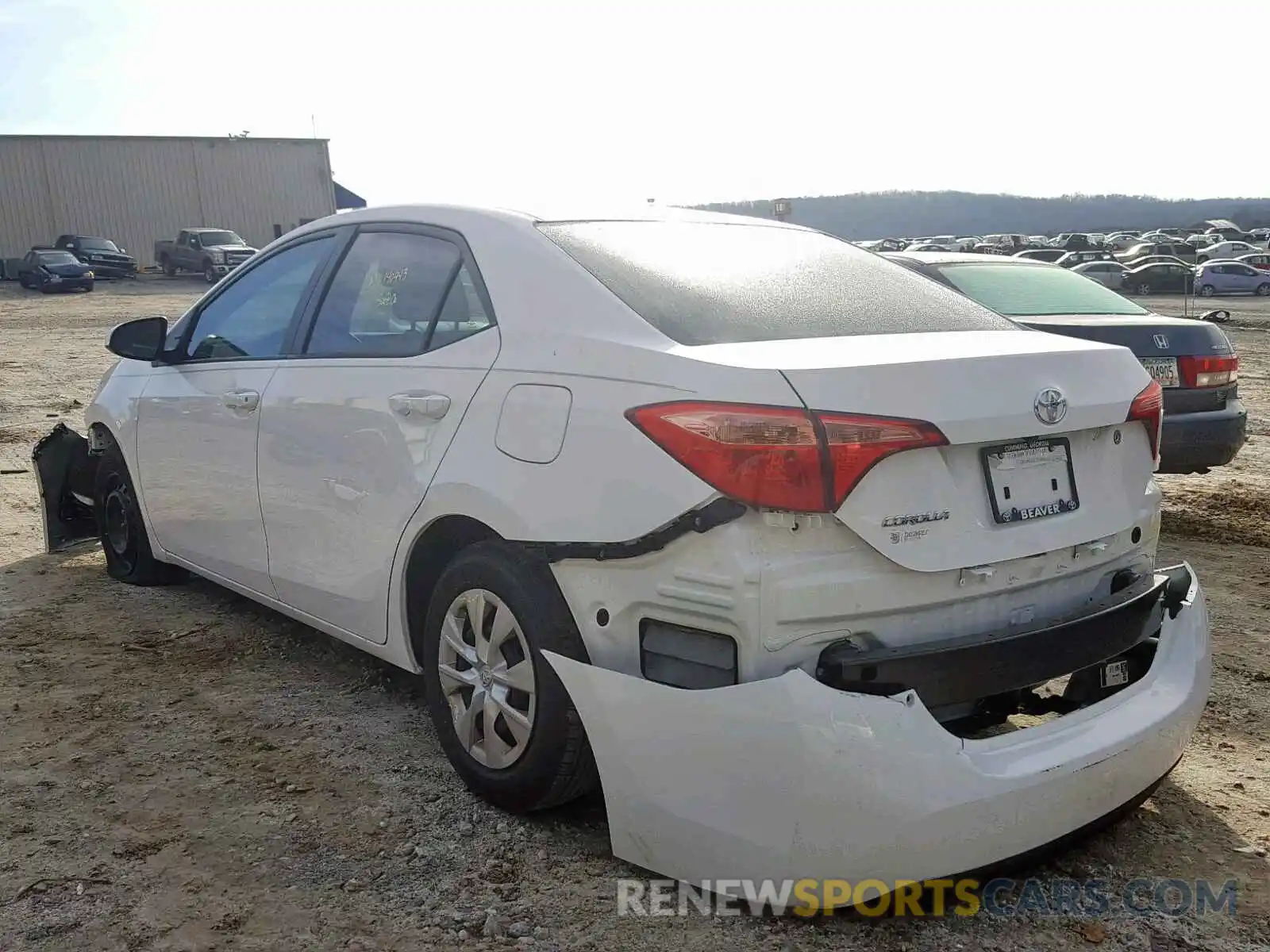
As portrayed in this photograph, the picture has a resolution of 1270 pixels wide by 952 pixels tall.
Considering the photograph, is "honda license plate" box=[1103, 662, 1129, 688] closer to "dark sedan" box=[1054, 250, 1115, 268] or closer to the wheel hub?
the wheel hub

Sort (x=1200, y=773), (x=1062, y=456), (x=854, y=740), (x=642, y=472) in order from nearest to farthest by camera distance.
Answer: (x=854, y=740) < (x=642, y=472) < (x=1062, y=456) < (x=1200, y=773)

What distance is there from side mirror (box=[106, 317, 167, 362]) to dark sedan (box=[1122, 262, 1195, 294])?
36409 millimetres

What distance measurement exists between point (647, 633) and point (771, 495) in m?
0.46

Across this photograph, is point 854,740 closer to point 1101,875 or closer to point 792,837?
point 792,837

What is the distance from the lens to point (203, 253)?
3709 centimetres

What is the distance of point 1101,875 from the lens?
9.12 feet

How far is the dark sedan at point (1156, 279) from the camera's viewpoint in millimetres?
36156

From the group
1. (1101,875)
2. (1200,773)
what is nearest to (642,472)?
(1101,875)

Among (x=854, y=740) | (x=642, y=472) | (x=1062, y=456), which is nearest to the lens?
(x=854, y=740)

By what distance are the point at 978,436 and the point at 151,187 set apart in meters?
49.8

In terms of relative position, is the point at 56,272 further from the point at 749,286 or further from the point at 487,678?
the point at 749,286

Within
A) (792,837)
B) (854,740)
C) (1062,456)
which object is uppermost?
(1062,456)

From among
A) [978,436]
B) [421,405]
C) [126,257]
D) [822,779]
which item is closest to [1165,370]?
[978,436]

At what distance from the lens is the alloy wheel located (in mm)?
2875
